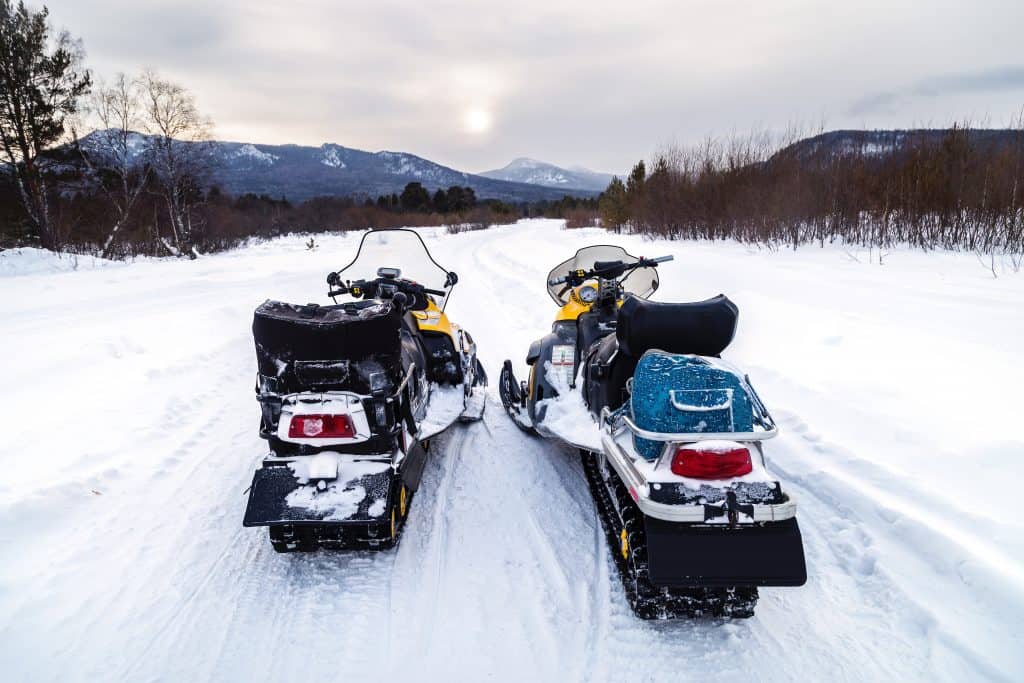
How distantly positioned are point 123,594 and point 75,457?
1.48m

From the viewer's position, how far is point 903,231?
1034 centimetres

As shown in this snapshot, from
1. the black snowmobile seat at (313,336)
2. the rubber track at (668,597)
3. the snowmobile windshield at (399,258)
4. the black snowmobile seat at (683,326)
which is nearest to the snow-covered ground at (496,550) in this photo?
the rubber track at (668,597)

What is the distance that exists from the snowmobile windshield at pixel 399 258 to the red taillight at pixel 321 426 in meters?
1.98

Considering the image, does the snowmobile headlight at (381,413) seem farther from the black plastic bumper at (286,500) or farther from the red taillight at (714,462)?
the red taillight at (714,462)

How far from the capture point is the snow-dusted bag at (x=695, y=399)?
1.86 meters

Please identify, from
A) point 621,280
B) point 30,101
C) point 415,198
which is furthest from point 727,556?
point 415,198

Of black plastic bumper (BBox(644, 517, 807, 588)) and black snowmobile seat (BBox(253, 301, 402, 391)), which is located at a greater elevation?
black snowmobile seat (BBox(253, 301, 402, 391))

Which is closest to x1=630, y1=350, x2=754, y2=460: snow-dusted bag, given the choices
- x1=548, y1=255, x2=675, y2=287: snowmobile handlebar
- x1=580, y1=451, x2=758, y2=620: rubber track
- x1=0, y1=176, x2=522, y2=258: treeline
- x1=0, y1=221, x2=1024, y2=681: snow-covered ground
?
x1=580, y1=451, x2=758, y2=620: rubber track

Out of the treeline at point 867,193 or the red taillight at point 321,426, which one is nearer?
the red taillight at point 321,426

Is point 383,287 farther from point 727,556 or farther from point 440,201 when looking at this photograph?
point 440,201

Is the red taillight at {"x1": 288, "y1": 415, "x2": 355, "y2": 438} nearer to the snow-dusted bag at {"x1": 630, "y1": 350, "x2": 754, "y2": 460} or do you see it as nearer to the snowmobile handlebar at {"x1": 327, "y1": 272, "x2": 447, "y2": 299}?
the snow-dusted bag at {"x1": 630, "y1": 350, "x2": 754, "y2": 460}

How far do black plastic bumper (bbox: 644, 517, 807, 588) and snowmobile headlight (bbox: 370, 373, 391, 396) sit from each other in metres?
1.36

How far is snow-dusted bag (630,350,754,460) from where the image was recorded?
1862 mm

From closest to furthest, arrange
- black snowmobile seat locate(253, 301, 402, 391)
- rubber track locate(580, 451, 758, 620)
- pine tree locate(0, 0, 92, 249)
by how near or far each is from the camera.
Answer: rubber track locate(580, 451, 758, 620), black snowmobile seat locate(253, 301, 402, 391), pine tree locate(0, 0, 92, 249)
